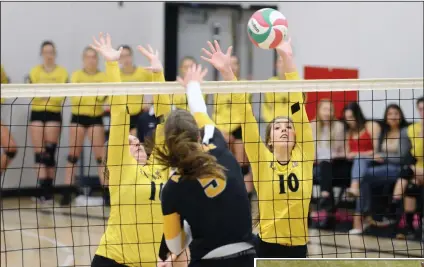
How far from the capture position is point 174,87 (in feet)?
17.9

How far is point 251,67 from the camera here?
39.3 ft

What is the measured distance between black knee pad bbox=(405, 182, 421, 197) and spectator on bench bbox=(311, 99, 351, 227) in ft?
2.51

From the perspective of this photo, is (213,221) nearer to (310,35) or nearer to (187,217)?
(187,217)

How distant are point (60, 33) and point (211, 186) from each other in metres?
7.73

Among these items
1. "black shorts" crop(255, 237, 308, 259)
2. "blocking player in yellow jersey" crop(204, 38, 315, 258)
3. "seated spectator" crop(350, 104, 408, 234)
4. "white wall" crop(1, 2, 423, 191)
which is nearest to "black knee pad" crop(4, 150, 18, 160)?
"white wall" crop(1, 2, 423, 191)

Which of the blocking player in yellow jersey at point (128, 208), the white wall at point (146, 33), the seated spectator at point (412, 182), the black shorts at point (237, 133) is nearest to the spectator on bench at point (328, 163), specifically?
the seated spectator at point (412, 182)

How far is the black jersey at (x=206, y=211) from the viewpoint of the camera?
3.96m

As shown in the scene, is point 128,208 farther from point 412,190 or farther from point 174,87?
point 412,190

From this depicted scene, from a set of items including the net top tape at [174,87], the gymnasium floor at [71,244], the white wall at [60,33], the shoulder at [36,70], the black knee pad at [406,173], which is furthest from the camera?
the white wall at [60,33]

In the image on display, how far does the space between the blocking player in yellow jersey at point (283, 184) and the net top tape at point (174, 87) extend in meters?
0.08

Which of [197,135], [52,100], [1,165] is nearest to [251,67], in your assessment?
[52,100]

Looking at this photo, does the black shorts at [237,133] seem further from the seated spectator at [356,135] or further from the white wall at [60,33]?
the white wall at [60,33]

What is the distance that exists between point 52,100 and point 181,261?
590cm

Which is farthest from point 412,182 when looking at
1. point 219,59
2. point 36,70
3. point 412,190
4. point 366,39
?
point 36,70
